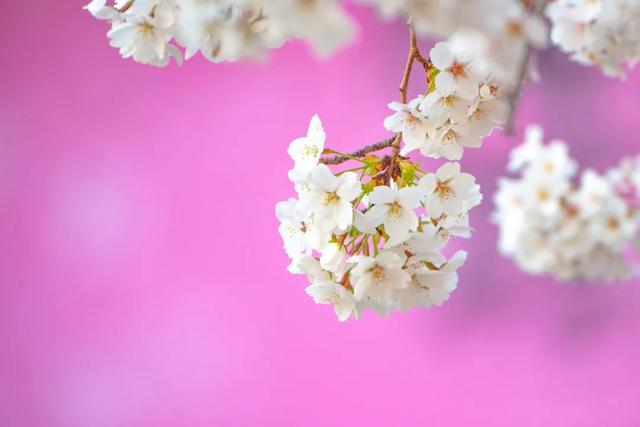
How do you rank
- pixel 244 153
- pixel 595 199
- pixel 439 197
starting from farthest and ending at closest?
pixel 244 153
pixel 595 199
pixel 439 197

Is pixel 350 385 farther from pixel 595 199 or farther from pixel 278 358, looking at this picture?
pixel 595 199

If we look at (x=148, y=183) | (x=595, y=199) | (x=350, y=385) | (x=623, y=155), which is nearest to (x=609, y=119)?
(x=623, y=155)

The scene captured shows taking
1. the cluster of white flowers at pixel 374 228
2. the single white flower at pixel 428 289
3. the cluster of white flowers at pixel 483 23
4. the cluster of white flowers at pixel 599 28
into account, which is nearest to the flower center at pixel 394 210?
the cluster of white flowers at pixel 374 228

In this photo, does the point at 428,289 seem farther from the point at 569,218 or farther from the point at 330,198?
the point at 569,218

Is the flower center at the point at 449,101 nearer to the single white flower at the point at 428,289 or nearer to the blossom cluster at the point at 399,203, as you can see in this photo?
the blossom cluster at the point at 399,203

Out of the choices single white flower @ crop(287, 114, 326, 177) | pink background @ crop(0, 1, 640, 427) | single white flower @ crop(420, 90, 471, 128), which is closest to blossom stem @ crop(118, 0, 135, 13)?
single white flower @ crop(287, 114, 326, 177)

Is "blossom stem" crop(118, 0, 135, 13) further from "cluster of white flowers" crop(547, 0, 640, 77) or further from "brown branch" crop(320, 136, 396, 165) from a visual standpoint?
"cluster of white flowers" crop(547, 0, 640, 77)

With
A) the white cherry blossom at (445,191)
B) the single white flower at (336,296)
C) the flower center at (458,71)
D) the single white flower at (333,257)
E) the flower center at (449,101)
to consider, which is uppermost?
the flower center at (458,71)
